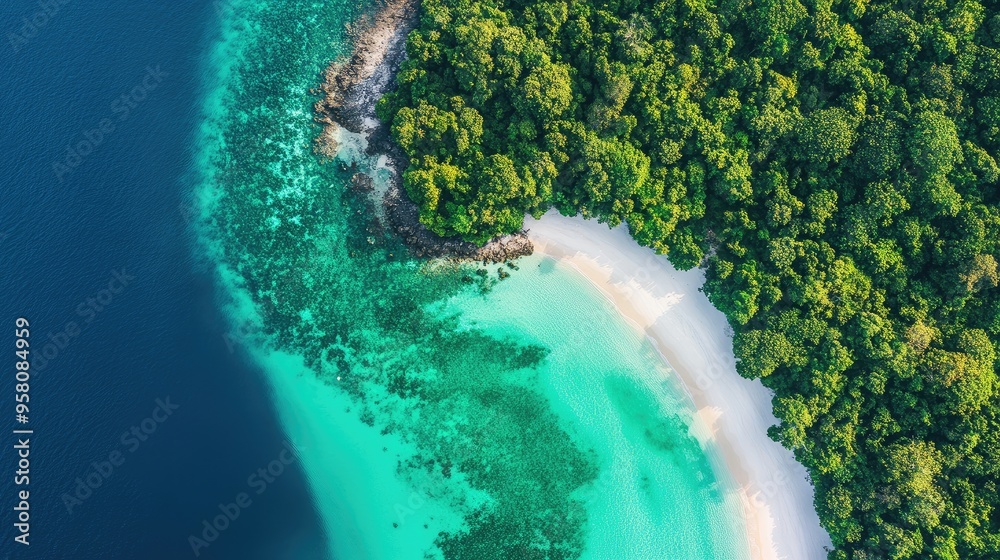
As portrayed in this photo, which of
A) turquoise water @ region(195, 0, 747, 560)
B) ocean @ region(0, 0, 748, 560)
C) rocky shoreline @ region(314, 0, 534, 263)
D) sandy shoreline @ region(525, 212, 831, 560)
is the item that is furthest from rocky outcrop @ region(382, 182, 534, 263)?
sandy shoreline @ region(525, 212, 831, 560)

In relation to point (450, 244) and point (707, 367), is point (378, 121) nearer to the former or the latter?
point (450, 244)

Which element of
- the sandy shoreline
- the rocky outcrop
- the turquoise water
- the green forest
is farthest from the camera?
the rocky outcrop

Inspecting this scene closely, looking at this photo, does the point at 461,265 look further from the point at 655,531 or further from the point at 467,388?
the point at 655,531

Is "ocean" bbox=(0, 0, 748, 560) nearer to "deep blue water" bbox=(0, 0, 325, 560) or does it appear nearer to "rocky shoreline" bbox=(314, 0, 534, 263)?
"deep blue water" bbox=(0, 0, 325, 560)

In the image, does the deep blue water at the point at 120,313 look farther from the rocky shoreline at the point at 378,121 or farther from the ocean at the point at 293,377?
the rocky shoreline at the point at 378,121

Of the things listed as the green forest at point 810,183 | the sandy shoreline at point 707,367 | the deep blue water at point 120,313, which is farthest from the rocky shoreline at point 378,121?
the deep blue water at point 120,313

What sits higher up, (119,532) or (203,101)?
(203,101)

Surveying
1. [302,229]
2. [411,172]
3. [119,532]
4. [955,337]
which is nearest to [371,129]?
[411,172]
